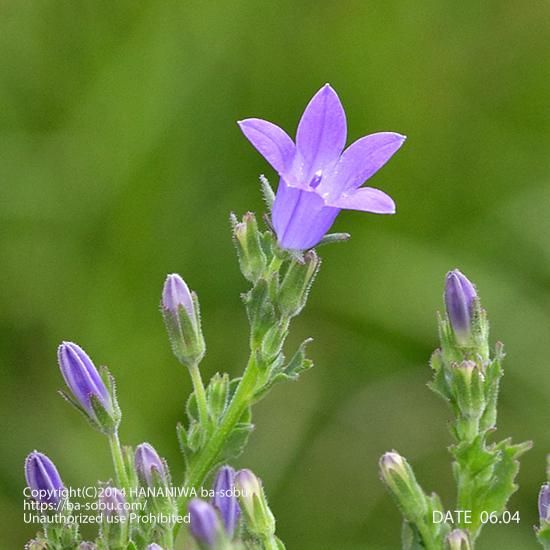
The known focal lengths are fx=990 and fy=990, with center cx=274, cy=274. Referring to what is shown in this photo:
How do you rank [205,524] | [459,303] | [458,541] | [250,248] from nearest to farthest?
[205,524], [458,541], [250,248], [459,303]

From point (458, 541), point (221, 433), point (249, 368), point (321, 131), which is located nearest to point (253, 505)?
point (221, 433)

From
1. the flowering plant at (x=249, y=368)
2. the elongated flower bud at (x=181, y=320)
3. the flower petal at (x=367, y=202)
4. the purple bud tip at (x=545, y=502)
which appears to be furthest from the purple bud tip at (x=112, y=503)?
the purple bud tip at (x=545, y=502)

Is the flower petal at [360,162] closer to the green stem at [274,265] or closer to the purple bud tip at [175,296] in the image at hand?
the green stem at [274,265]

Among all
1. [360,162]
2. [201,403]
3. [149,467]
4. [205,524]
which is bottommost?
[205,524]

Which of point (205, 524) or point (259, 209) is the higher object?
point (259, 209)

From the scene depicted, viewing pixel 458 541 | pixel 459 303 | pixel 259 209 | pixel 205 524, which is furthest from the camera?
pixel 259 209

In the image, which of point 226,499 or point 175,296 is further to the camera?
point 175,296

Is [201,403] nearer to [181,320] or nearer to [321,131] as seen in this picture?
[181,320]

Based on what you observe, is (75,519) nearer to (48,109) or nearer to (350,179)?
(350,179)
